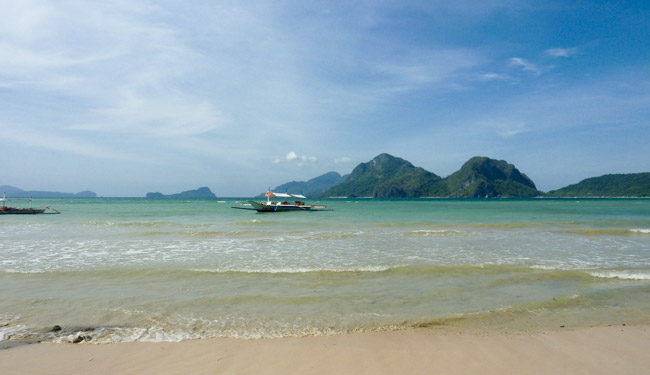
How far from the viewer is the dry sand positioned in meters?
4.21

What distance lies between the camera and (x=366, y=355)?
4.56 metres

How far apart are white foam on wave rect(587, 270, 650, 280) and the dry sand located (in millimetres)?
4708

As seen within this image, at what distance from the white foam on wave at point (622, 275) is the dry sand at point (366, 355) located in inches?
185

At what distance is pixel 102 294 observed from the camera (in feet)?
24.9

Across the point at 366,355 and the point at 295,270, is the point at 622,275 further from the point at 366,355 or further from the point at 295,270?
the point at 295,270

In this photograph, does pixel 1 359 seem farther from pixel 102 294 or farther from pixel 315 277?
pixel 315 277

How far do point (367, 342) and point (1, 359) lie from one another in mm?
4943

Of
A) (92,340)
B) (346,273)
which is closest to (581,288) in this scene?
(346,273)

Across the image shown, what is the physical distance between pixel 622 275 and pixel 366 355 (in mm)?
8949

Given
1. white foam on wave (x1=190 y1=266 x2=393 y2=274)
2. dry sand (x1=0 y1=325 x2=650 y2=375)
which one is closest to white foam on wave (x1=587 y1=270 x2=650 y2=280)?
dry sand (x1=0 y1=325 x2=650 y2=375)

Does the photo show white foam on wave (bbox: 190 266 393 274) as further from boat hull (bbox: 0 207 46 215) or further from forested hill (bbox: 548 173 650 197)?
forested hill (bbox: 548 173 650 197)

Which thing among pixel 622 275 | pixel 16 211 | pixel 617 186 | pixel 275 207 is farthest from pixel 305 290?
pixel 617 186

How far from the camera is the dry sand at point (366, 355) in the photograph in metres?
4.21

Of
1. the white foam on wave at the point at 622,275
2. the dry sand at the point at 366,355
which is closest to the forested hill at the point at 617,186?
the white foam on wave at the point at 622,275
